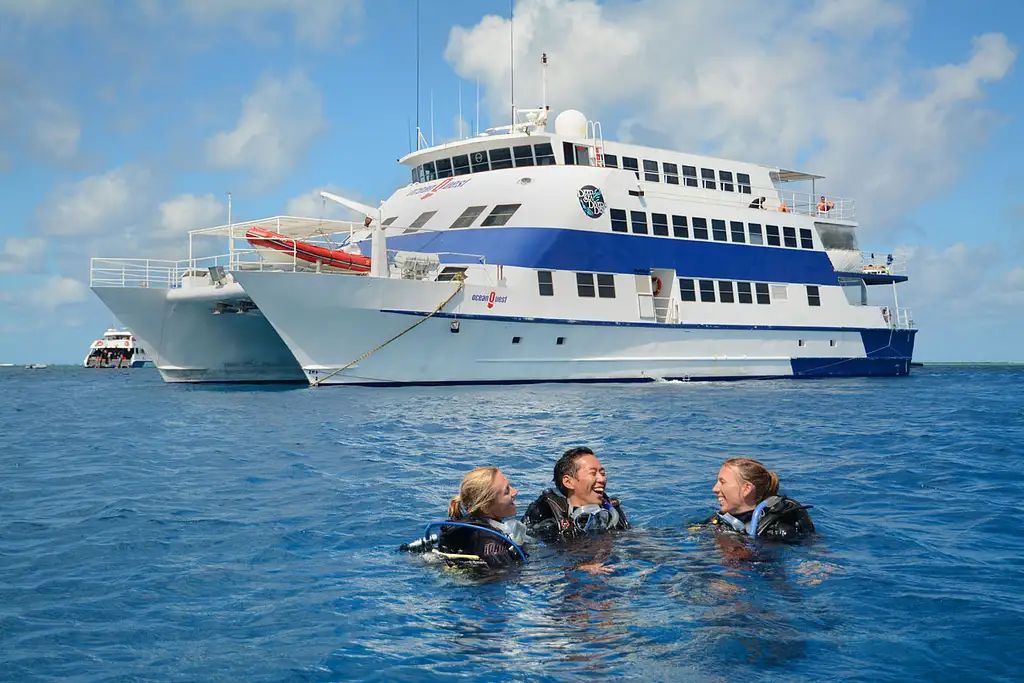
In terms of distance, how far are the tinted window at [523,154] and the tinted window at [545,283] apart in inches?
156

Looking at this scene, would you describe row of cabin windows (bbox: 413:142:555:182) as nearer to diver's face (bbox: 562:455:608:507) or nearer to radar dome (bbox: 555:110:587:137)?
radar dome (bbox: 555:110:587:137)

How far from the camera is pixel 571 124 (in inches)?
963

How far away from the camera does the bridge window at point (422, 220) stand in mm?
23891

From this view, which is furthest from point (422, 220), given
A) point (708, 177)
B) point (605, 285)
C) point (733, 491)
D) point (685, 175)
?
point (733, 491)

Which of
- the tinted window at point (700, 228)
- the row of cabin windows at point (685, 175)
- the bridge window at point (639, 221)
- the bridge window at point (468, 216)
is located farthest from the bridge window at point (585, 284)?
the tinted window at point (700, 228)

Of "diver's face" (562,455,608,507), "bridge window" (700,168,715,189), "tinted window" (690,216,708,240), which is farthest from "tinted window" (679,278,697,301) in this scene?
"diver's face" (562,455,608,507)

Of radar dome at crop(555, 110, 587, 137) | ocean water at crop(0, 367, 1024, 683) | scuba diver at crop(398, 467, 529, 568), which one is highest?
radar dome at crop(555, 110, 587, 137)

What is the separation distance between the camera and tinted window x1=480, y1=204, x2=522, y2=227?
22.1 metres

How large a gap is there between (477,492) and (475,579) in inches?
20.5

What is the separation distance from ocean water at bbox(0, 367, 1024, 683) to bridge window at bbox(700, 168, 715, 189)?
16.4 meters

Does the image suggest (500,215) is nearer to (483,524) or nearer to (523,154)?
(523,154)

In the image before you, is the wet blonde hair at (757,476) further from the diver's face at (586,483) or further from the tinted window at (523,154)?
the tinted window at (523,154)

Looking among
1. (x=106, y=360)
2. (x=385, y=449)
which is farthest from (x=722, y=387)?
(x=106, y=360)

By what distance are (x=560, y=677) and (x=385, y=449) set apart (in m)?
7.26
